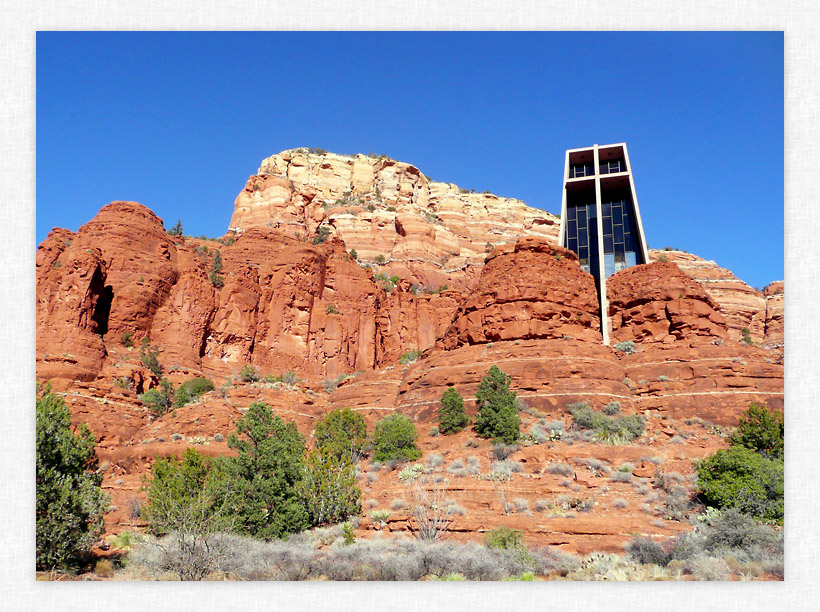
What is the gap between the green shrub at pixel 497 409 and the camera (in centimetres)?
2730

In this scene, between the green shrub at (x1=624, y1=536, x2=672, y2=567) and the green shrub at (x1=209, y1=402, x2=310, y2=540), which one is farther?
the green shrub at (x1=209, y1=402, x2=310, y2=540)

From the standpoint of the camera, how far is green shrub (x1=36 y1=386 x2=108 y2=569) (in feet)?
47.1

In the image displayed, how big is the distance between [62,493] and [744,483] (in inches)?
688

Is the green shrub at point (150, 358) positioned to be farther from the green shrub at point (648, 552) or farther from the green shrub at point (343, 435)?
the green shrub at point (648, 552)

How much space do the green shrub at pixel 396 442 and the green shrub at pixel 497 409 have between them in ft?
9.68

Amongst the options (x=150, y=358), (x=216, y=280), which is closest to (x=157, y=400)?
(x=150, y=358)

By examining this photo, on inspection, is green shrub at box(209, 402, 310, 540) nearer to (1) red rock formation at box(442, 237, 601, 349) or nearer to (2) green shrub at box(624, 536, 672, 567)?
(2) green shrub at box(624, 536, 672, 567)

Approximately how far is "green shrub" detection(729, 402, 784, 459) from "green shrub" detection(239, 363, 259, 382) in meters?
33.3

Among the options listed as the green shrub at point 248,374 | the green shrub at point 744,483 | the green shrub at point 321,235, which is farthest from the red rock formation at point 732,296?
the green shrub at point 744,483

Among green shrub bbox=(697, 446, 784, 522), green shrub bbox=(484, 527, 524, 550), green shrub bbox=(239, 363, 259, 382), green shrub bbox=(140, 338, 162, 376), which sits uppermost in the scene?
green shrub bbox=(140, 338, 162, 376)

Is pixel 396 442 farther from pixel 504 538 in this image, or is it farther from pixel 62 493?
pixel 62 493

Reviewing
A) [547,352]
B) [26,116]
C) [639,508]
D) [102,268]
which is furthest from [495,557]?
[102,268]

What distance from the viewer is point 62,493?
1510cm

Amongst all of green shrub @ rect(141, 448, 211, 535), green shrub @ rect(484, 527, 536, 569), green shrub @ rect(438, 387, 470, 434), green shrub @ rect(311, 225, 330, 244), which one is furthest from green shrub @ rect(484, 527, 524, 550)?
green shrub @ rect(311, 225, 330, 244)
